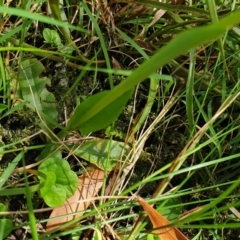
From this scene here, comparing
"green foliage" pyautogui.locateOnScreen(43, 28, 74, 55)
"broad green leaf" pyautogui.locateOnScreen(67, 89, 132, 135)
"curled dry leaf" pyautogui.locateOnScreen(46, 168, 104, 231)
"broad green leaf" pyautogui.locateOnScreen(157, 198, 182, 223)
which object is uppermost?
"green foliage" pyautogui.locateOnScreen(43, 28, 74, 55)

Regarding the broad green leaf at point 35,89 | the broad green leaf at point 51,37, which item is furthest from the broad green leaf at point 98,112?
the broad green leaf at point 51,37

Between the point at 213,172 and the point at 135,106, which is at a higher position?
the point at 135,106

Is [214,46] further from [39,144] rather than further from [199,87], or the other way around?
[39,144]

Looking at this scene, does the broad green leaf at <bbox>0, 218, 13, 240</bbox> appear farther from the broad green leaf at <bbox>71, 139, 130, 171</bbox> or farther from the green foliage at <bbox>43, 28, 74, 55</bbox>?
the green foliage at <bbox>43, 28, 74, 55</bbox>

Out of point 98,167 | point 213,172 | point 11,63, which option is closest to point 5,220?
point 98,167

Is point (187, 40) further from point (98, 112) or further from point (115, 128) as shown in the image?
point (115, 128)

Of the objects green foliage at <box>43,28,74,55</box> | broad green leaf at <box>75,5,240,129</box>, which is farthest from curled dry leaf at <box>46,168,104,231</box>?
broad green leaf at <box>75,5,240,129</box>
